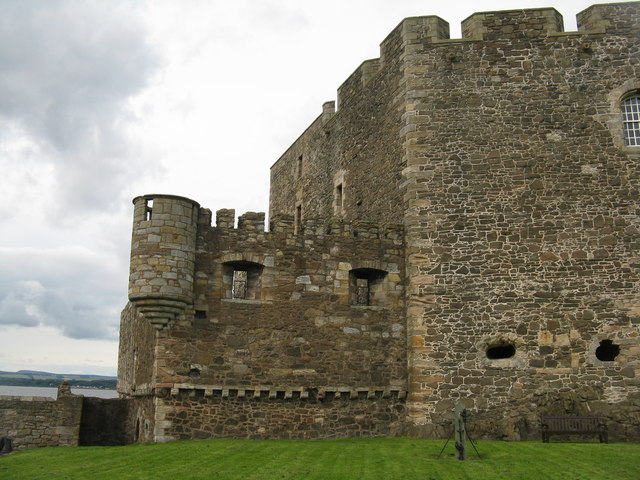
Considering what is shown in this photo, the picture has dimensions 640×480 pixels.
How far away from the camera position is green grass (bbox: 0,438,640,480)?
1172cm

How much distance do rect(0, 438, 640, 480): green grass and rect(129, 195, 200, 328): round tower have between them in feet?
10.7

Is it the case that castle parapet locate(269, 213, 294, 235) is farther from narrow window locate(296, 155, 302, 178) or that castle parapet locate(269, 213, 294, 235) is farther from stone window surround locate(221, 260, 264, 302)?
narrow window locate(296, 155, 302, 178)

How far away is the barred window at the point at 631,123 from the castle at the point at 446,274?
2.3 inches

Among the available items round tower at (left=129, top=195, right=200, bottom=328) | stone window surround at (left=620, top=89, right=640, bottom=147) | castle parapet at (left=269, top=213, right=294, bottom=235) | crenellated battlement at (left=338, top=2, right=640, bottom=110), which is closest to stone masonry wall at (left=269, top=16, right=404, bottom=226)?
crenellated battlement at (left=338, top=2, right=640, bottom=110)

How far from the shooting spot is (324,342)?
56.1 ft

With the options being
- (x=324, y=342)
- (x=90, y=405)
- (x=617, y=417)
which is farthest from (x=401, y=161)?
(x=90, y=405)

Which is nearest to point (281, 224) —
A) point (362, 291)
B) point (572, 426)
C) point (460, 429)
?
point (362, 291)

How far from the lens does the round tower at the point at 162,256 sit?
52.3 ft

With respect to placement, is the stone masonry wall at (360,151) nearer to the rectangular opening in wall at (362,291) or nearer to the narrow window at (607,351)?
the rectangular opening in wall at (362,291)

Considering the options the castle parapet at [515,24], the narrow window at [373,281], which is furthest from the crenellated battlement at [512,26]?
the narrow window at [373,281]

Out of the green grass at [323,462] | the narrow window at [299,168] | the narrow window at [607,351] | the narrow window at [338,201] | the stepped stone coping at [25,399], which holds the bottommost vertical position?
the green grass at [323,462]

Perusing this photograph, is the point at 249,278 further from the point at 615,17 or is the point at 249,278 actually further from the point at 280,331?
the point at 615,17

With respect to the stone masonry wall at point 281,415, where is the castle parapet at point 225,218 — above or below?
above

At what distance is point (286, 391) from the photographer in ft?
54.1
